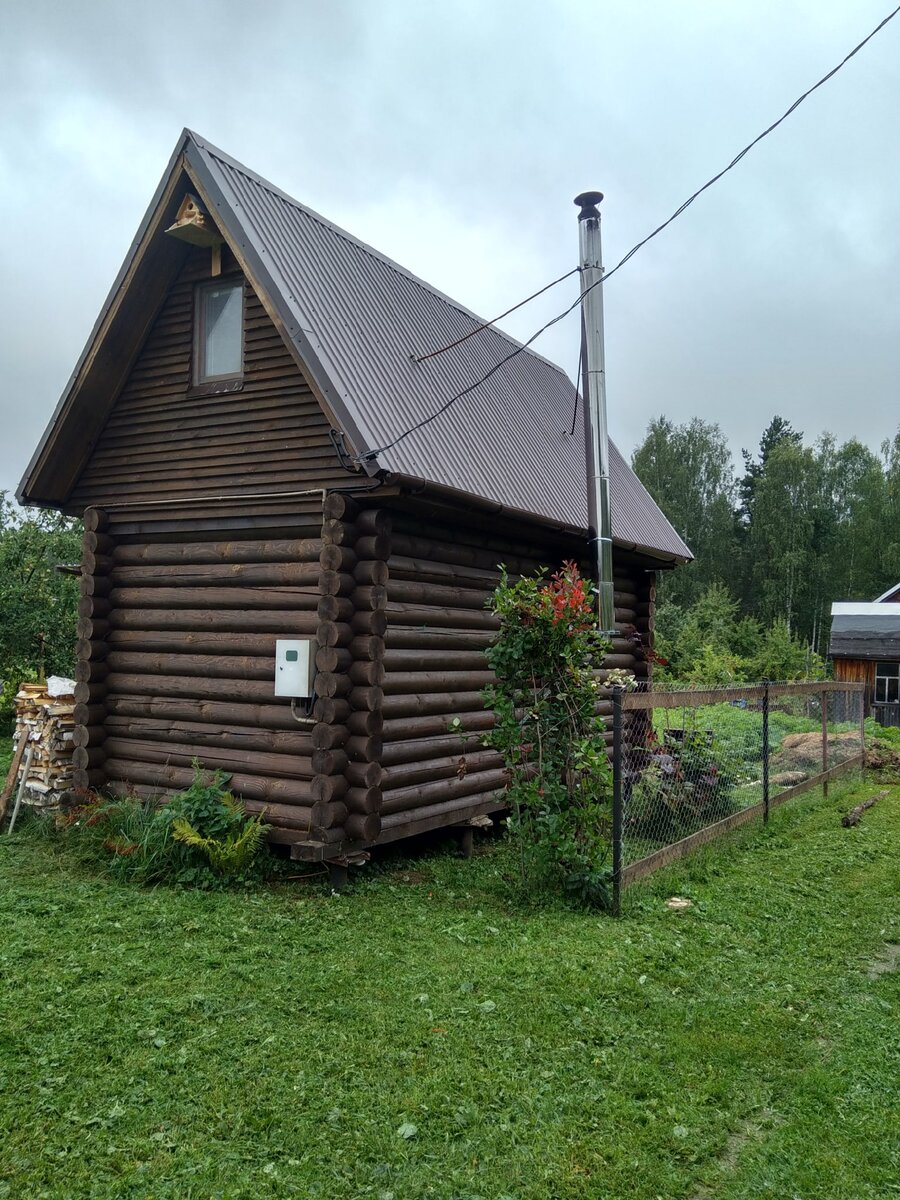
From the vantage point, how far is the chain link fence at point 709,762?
26.2 feet

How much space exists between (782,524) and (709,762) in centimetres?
3776

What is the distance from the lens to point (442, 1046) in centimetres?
484

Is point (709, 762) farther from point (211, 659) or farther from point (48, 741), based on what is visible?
point (48, 741)

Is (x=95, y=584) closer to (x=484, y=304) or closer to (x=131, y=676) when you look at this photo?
(x=131, y=676)

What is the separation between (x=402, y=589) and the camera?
28.4 ft

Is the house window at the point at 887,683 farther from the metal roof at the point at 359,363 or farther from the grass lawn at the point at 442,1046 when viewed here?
the grass lawn at the point at 442,1046

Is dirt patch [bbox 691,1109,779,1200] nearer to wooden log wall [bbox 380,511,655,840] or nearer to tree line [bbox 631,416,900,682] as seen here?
wooden log wall [bbox 380,511,655,840]

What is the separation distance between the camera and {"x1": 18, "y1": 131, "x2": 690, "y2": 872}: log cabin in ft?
26.3

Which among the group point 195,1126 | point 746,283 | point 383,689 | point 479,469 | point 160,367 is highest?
point 746,283

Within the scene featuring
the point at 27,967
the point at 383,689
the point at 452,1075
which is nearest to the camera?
the point at 452,1075

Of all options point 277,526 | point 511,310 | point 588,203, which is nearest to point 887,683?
point 588,203

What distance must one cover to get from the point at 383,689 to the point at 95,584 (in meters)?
3.61

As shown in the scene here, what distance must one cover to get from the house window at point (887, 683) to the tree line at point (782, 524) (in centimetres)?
1263

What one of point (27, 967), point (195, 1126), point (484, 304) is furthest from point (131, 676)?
point (484, 304)
